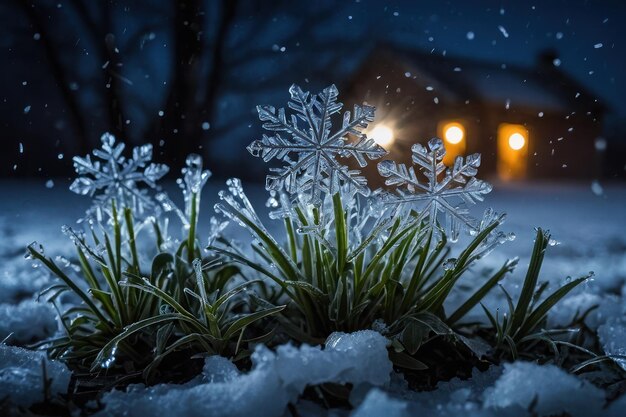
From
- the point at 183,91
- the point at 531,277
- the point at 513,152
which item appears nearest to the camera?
the point at 531,277

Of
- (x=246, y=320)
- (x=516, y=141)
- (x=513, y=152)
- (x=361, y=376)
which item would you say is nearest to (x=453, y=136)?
(x=516, y=141)

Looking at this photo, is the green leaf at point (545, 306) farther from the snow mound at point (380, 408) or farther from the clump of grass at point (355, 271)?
the snow mound at point (380, 408)

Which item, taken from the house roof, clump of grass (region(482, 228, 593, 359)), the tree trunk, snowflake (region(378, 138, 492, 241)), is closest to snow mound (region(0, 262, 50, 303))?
snowflake (region(378, 138, 492, 241))

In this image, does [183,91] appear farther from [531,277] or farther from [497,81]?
[497,81]

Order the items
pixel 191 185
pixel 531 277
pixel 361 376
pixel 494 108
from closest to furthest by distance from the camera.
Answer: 1. pixel 361 376
2. pixel 531 277
3. pixel 191 185
4. pixel 494 108

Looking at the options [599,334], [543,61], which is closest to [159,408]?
[599,334]

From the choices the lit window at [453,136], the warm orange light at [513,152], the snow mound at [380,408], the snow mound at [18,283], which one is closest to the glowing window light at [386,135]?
the snow mound at [18,283]

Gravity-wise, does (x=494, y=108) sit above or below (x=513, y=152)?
above

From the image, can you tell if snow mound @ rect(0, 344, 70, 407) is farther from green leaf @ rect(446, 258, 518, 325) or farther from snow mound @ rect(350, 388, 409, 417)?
green leaf @ rect(446, 258, 518, 325)
